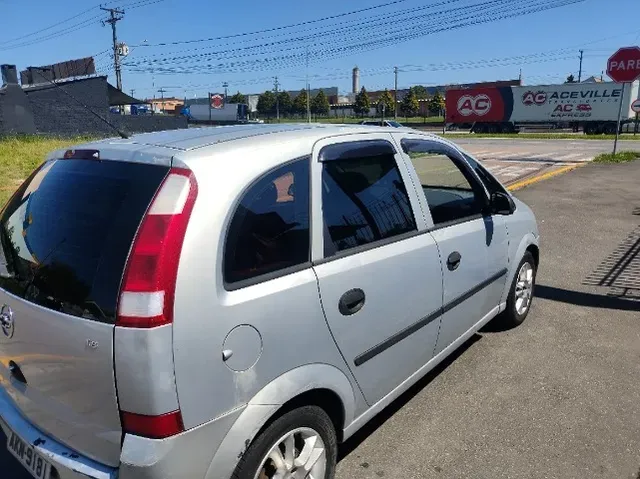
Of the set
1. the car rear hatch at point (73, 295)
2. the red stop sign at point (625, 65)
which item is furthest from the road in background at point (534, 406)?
the red stop sign at point (625, 65)

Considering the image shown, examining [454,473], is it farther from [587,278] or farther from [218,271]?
[587,278]

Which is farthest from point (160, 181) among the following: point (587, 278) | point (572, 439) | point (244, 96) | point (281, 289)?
point (244, 96)

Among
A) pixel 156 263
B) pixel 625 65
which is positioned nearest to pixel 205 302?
pixel 156 263

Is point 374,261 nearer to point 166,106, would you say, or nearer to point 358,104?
point 358,104

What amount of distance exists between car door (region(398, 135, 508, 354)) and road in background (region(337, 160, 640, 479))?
416 millimetres

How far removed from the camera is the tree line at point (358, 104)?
77.7 meters

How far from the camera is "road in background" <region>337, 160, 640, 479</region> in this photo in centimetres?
277

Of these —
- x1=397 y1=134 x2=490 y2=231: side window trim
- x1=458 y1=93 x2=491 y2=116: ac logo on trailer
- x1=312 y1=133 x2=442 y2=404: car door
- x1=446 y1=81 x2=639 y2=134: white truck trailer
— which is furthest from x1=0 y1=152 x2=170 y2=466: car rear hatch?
x1=458 y1=93 x2=491 y2=116: ac logo on trailer

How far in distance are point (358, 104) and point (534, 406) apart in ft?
267

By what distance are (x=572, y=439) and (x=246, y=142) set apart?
249 centimetres

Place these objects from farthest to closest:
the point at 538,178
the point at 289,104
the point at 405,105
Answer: the point at 289,104
the point at 405,105
the point at 538,178

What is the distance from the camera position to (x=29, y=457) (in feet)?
6.84

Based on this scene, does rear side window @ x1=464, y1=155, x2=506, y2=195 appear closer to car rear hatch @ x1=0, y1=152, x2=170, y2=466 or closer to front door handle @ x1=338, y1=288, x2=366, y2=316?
front door handle @ x1=338, y1=288, x2=366, y2=316

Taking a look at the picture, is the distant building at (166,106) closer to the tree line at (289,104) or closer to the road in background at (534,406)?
the tree line at (289,104)
